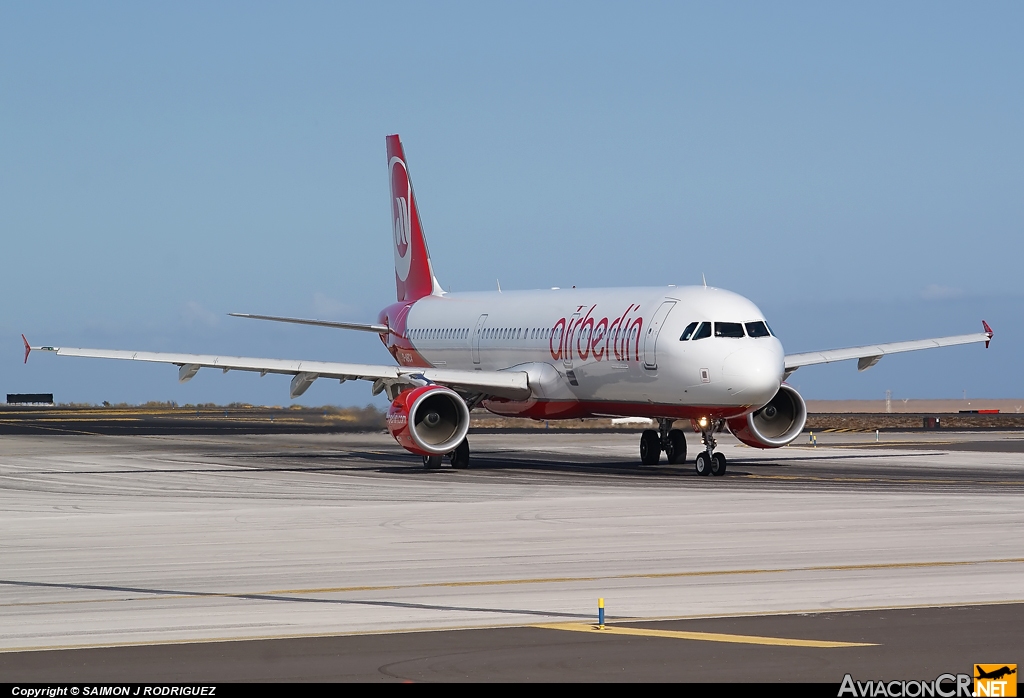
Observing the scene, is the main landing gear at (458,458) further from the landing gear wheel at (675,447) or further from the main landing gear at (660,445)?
the landing gear wheel at (675,447)

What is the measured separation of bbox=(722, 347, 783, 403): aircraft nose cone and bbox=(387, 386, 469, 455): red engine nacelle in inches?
260

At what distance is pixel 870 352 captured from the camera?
39.8 m

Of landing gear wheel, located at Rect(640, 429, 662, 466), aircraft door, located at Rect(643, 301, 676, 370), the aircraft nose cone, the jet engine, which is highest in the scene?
aircraft door, located at Rect(643, 301, 676, 370)

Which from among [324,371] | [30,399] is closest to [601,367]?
[324,371]

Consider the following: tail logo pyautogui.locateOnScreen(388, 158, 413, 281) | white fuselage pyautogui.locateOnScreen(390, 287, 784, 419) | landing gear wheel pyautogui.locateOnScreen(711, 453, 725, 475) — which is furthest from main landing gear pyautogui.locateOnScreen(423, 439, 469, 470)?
tail logo pyautogui.locateOnScreen(388, 158, 413, 281)

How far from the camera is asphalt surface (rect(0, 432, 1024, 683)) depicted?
1073 centimetres

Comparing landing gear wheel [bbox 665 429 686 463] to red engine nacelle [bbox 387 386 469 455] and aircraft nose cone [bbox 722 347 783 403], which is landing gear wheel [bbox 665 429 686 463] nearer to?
red engine nacelle [bbox 387 386 469 455]

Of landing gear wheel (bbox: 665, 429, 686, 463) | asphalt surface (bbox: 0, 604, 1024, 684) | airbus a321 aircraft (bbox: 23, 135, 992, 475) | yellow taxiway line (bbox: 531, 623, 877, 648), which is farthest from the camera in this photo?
landing gear wheel (bbox: 665, 429, 686, 463)

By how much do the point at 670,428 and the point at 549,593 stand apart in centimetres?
2369

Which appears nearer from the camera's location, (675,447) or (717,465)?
(717,465)

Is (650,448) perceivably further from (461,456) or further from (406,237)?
(406,237)

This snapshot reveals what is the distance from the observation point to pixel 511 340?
132 feet

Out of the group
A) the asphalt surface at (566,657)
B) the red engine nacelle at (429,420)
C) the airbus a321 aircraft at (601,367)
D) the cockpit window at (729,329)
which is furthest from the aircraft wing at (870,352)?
the asphalt surface at (566,657)

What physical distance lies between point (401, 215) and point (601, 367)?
17075 mm
